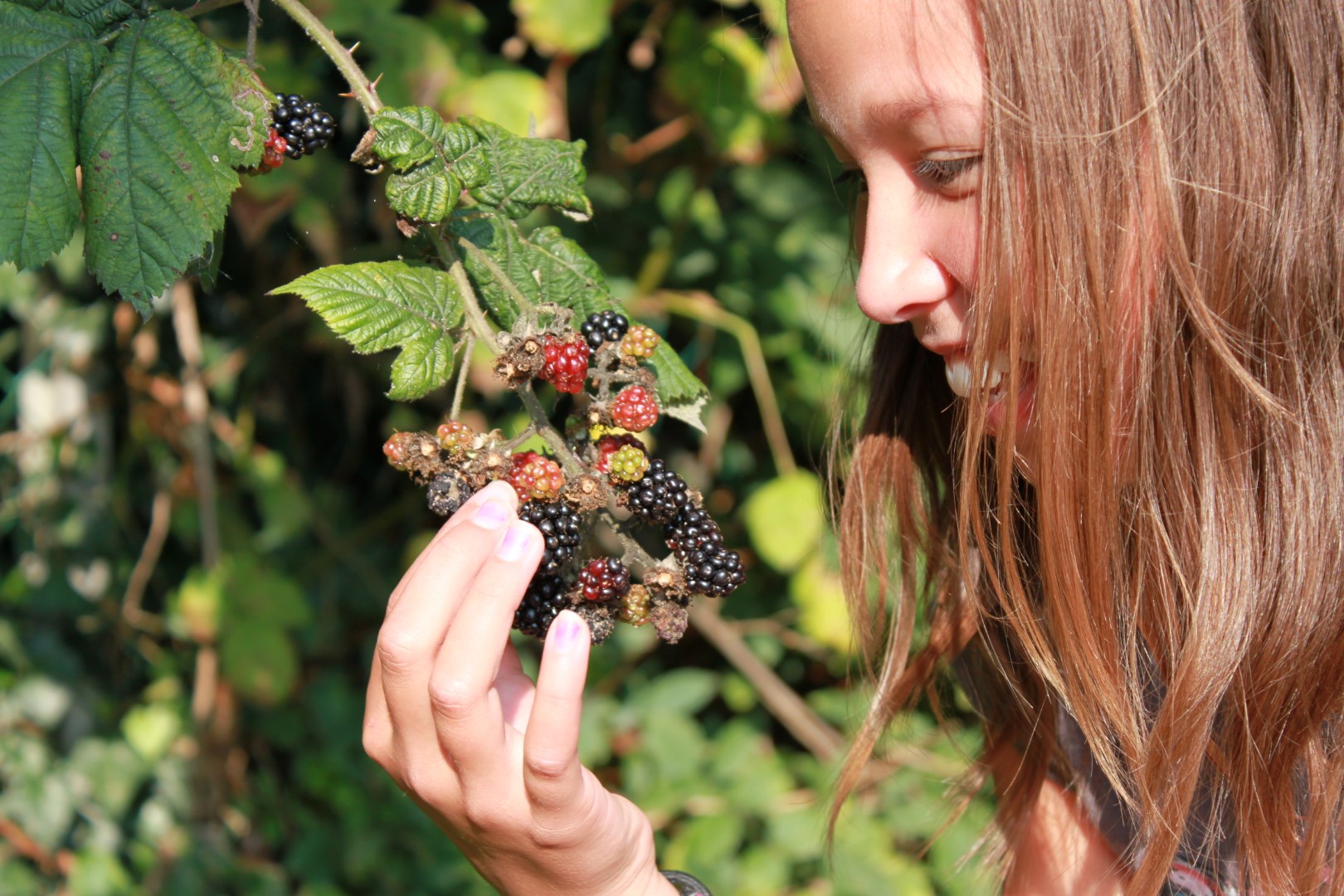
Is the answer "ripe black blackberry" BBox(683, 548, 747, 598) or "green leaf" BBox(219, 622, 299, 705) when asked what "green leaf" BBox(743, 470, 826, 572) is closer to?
"green leaf" BBox(219, 622, 299, 705)

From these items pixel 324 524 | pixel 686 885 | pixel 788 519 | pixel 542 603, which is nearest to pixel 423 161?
pixel 542 603

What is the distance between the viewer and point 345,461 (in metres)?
2.07

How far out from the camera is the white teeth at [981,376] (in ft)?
2.76

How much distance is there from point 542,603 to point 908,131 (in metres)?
0.44

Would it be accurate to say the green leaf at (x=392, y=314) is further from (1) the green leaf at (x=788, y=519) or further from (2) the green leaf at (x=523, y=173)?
(1) the green leaf at (x=788, y=519)

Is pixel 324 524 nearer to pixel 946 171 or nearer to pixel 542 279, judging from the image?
pixel 542 279

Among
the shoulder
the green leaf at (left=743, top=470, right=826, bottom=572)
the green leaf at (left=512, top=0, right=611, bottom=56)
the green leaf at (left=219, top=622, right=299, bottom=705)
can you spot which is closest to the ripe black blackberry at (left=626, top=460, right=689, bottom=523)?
the shoulder

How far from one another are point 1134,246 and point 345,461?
1605 millimetres

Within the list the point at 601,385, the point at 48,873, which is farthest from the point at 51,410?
the point at 601,385

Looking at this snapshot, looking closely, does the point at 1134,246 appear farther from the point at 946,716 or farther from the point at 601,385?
the point at 946,716

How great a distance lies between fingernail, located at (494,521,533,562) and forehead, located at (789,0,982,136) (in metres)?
0.39

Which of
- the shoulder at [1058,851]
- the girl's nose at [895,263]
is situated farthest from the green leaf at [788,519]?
the girl's nose at [895,263]

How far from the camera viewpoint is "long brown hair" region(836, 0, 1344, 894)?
2.51 ft

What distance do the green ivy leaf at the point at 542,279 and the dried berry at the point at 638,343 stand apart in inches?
2.8
